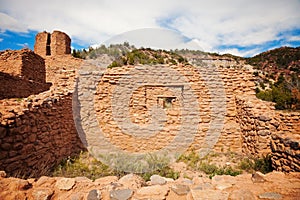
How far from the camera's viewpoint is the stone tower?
16.0m

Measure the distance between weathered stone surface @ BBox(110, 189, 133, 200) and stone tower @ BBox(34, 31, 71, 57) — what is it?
16.6 m

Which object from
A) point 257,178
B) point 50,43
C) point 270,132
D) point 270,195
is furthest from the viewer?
point 50,43

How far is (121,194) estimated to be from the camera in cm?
215

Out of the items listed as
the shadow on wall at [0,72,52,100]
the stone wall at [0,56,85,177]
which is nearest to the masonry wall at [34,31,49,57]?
the shadow on wall at [0,72,52,100]

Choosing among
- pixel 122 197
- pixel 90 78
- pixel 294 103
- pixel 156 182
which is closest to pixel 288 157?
pixel 156 182

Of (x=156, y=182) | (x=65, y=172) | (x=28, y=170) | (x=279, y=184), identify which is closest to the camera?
(x=279, y=184)

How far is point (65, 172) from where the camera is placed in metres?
4.12

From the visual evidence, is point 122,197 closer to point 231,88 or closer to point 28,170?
point 28,170

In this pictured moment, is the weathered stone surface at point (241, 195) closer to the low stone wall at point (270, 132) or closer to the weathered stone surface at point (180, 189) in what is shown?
the weathered stone surface at point (180, 189)

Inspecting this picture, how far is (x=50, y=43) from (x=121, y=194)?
1775cm

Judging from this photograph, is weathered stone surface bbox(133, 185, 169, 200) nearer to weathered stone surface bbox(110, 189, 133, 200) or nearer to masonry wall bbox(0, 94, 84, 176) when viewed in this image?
weathered stone surface bbox(110, 189, 133, 200)

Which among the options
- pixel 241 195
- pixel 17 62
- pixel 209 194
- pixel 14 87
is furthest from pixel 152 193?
pixel 17 62

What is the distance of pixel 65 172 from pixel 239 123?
542 cm

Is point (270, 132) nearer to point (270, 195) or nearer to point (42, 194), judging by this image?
point (270, 195)
